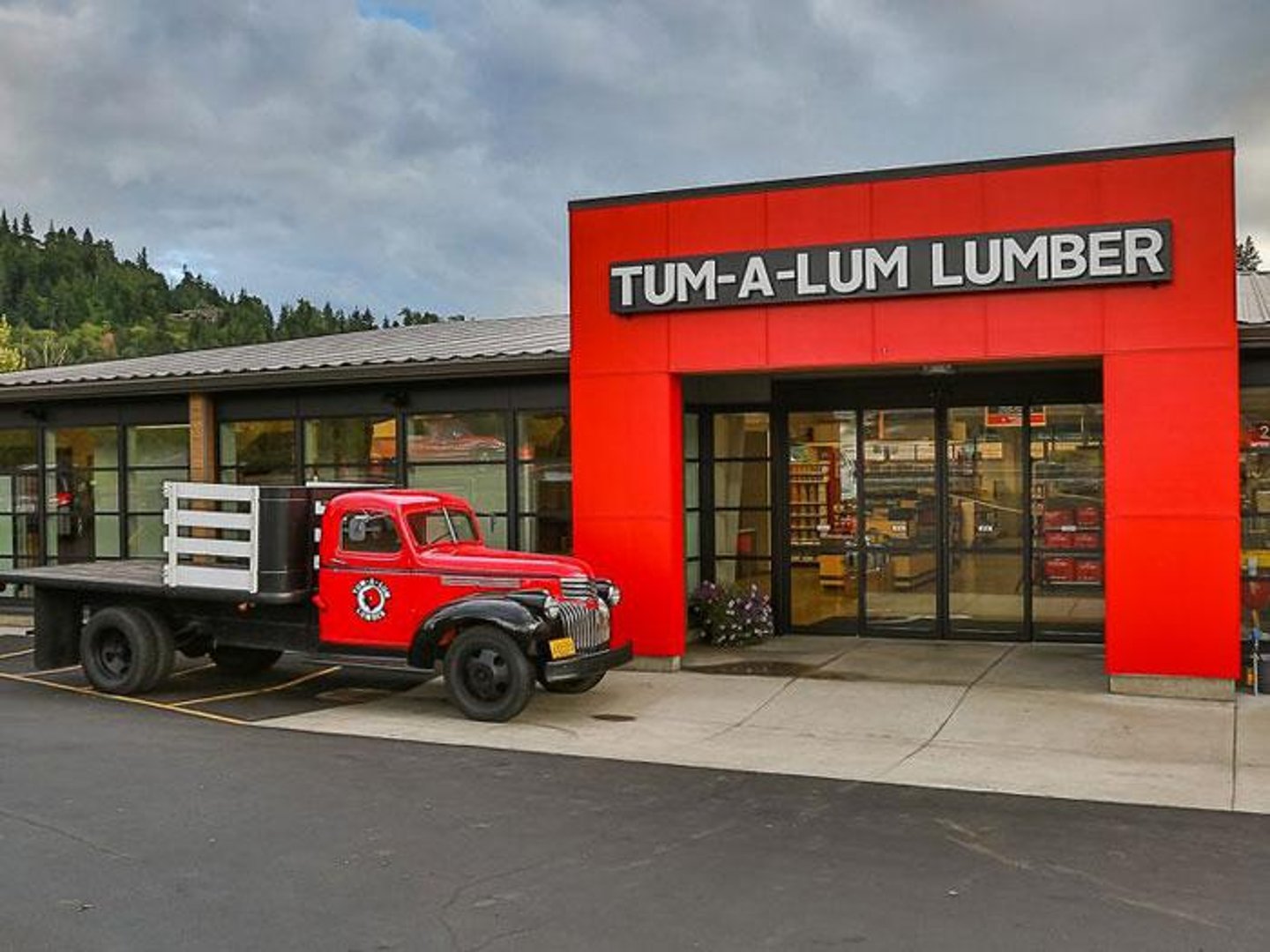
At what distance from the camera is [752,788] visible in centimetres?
810

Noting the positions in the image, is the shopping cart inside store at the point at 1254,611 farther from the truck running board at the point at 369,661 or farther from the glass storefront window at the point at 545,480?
the truck running board at the point at 369,661

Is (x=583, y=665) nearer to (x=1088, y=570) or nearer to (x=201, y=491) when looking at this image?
(x=201, y=491)

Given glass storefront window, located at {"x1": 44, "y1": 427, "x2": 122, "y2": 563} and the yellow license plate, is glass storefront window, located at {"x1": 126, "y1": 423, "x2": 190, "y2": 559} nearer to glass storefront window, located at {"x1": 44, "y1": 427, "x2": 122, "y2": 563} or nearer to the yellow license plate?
glass storefront window, located at {"x1": 44, "y1": 427, "x2": 122, "y2": 563}

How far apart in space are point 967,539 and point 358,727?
7.66 m

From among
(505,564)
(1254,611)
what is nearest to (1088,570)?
(1254,611)

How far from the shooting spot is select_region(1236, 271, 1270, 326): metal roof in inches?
499

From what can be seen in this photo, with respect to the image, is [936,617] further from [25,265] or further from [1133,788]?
[25,265]

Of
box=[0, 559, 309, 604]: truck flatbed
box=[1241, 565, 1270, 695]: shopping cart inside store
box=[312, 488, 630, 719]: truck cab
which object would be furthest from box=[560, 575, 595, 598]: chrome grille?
box=[1241, 565, 1270, 695]: shopping cart inside store

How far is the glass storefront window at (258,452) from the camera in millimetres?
16516

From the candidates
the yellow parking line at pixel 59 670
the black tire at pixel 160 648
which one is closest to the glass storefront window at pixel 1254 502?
the black tire at pixel 160 648

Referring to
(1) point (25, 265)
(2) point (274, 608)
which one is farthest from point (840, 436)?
(1) point (25, 265)

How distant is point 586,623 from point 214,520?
12.0ft

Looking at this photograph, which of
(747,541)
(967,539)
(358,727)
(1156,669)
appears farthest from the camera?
(747,541)

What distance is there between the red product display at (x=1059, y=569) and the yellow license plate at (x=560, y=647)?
6535 millimetres
